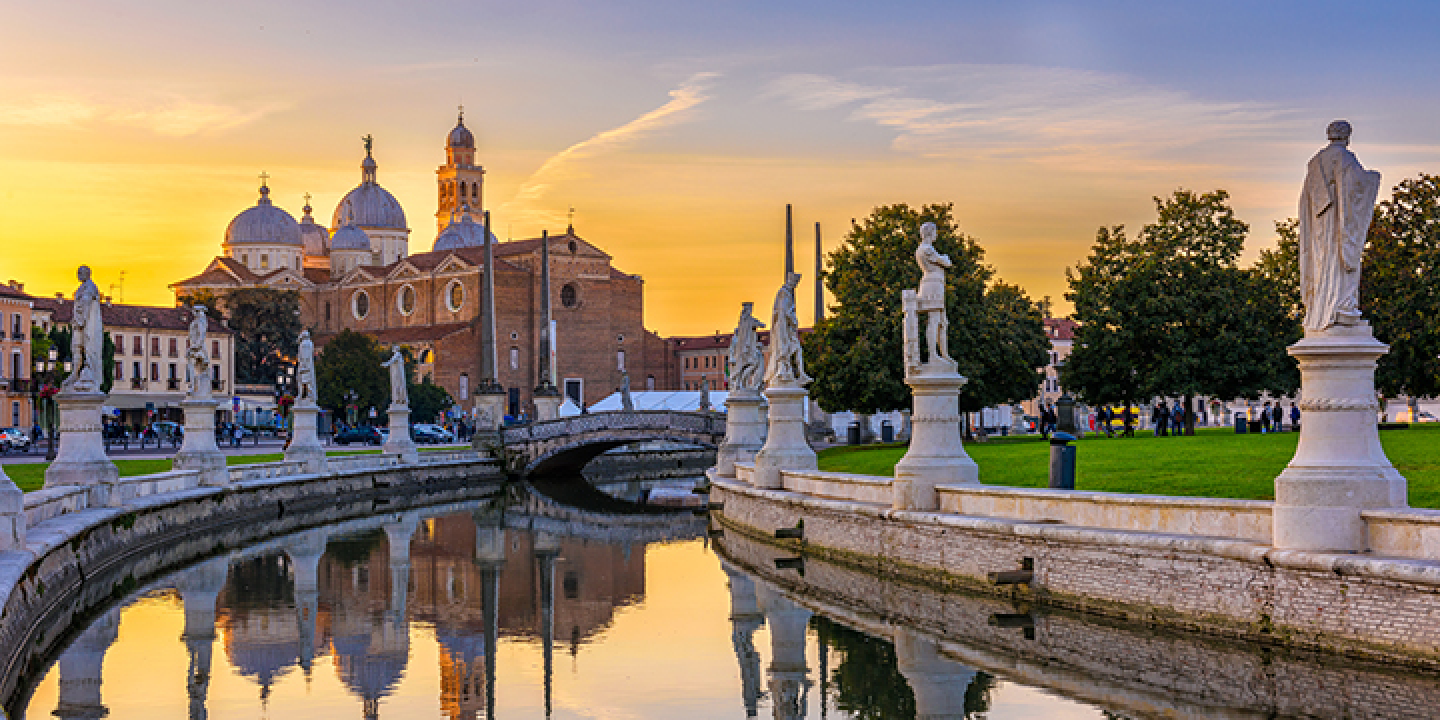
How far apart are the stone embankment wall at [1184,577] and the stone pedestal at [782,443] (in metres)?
5.72

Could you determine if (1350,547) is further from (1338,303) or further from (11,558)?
(11,558)

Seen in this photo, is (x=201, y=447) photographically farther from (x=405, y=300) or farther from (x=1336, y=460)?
(x=405, y=300)

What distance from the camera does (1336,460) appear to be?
44.2 ft

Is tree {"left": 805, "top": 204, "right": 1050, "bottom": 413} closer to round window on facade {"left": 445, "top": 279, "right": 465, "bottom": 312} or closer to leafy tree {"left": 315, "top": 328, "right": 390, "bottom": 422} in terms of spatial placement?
leafy tree {"left": 315, "top": 328, "right": 390, "bottom": 422}

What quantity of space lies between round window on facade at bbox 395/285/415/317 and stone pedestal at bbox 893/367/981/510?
110 metres

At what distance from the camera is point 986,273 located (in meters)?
48.9

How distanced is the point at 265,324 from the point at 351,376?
36481 mm

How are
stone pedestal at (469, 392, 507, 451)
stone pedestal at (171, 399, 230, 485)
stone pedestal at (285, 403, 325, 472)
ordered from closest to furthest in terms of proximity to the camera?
stone pedestal at (171, 399, 230, 485) → stone pedestal at (285, 403, 325, 472) → stone pedestal at (469, 392, 507, 451)

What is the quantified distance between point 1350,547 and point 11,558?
12.7 m

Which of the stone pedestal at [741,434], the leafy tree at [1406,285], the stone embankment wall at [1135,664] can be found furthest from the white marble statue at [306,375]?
the leafy tree at [1406,285]

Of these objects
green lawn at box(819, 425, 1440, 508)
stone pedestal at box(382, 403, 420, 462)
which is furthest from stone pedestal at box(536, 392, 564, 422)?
green lawn at box(819, 425, 1440, 508)

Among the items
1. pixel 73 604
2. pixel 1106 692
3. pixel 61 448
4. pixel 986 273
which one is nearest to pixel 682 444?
pixel 986 273

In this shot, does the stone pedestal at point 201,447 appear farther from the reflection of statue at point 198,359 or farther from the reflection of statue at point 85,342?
the reflection of statue at point 85,342

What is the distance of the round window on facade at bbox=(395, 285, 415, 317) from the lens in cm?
12725
